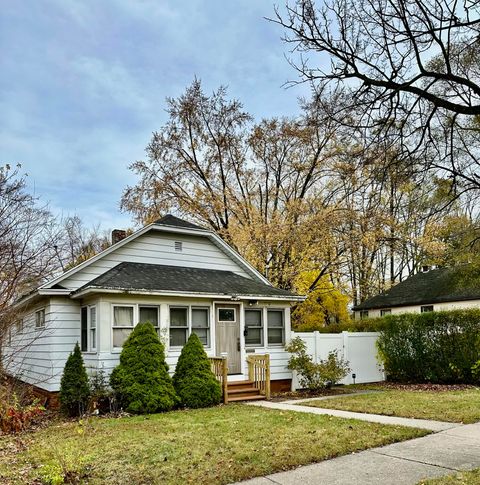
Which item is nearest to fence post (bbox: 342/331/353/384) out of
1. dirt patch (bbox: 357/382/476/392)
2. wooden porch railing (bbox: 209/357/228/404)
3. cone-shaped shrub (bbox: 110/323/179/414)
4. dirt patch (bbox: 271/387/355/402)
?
dirt patch (bbox: 357/382/476/392)

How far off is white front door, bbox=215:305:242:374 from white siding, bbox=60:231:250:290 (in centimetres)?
213

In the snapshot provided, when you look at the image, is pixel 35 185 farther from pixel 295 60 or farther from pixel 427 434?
pixel 427 434

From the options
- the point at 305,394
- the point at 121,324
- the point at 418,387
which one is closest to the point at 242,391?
the point at 305,394

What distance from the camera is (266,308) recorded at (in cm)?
1534

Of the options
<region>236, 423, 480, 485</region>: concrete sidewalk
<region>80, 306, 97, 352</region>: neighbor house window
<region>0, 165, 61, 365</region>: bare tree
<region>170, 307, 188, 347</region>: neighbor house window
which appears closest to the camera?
<region>236, 423, 480, 485</region>: concrete sidewalk

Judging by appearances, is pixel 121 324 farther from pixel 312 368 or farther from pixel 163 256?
pixel 312 368

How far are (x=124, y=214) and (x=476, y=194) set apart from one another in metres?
21.5

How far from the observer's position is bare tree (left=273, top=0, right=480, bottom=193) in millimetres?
6121

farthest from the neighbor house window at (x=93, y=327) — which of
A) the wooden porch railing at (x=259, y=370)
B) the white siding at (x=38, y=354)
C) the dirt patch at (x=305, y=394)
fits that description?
the dirt patch at (x=305, y=394)

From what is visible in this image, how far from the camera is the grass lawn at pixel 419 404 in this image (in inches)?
372

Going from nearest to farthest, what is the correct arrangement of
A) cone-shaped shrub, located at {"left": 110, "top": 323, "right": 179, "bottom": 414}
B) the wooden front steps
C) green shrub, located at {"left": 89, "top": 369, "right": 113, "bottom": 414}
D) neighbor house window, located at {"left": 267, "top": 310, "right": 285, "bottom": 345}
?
1. cone-shaped shrub, located at {"left": 110, "top": 323, "right": 179, "bottom": 414}
2. green shrub, located at {"left": 89, "top": 369, "right": 113, "bottom": 414}
3. the wooden front steps
4. neighbor house window, located at {"left": 267, "top": 310, "right": 285, "bottom": 345}

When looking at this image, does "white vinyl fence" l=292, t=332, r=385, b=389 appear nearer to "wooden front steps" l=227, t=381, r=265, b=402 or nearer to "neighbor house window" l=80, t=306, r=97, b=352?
"wooden front steps" l=227, t=381, r=265, b=402

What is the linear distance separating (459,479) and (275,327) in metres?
10.3

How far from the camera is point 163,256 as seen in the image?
50.8 feet
